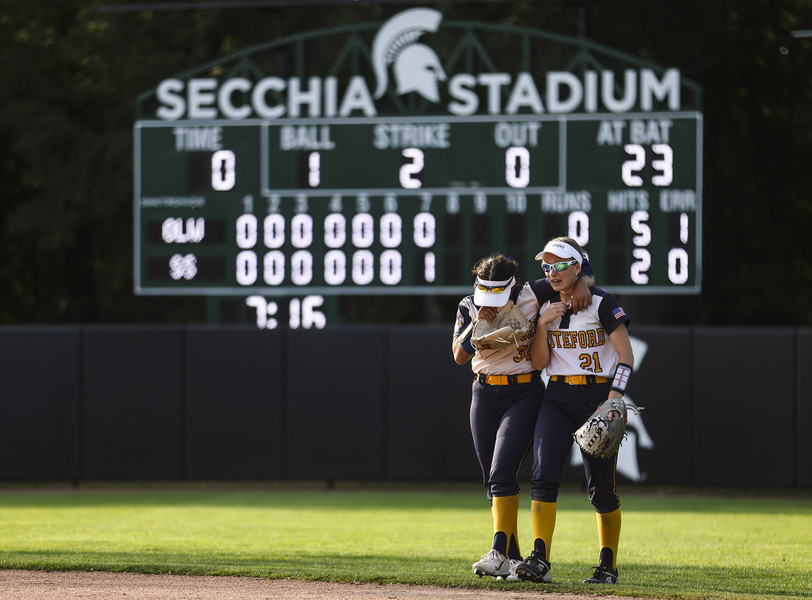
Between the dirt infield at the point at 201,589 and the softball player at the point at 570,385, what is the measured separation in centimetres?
33

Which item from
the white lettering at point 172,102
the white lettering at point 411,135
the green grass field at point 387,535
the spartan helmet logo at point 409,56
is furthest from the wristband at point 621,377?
the white lettering at point 172,102

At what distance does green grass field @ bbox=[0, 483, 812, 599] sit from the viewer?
5.84 meters

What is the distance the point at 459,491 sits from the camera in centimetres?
1149

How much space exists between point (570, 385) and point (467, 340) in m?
0.51

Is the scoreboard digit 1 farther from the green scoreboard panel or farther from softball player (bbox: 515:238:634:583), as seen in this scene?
softball player (bbox: 515:238:634:583)

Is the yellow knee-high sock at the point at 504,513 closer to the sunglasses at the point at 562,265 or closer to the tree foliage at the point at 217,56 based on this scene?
the sunglasses at the point at 562,265

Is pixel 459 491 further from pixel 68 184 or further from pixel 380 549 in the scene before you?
pixel 68 184

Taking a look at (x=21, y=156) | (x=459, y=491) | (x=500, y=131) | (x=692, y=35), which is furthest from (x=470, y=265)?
(x=21, y=156)

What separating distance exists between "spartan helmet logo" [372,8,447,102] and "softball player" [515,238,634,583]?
5.80 m

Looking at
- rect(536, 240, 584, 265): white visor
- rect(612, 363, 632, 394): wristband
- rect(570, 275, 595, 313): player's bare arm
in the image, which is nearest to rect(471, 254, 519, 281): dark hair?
rect(536, 240, 584, 265): white visor

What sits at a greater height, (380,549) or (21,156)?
(21,156)

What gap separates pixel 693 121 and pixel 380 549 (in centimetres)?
535

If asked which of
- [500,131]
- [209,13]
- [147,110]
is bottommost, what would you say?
[500,131]

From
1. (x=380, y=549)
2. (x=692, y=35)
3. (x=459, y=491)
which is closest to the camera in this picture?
(x=380, y=549)
